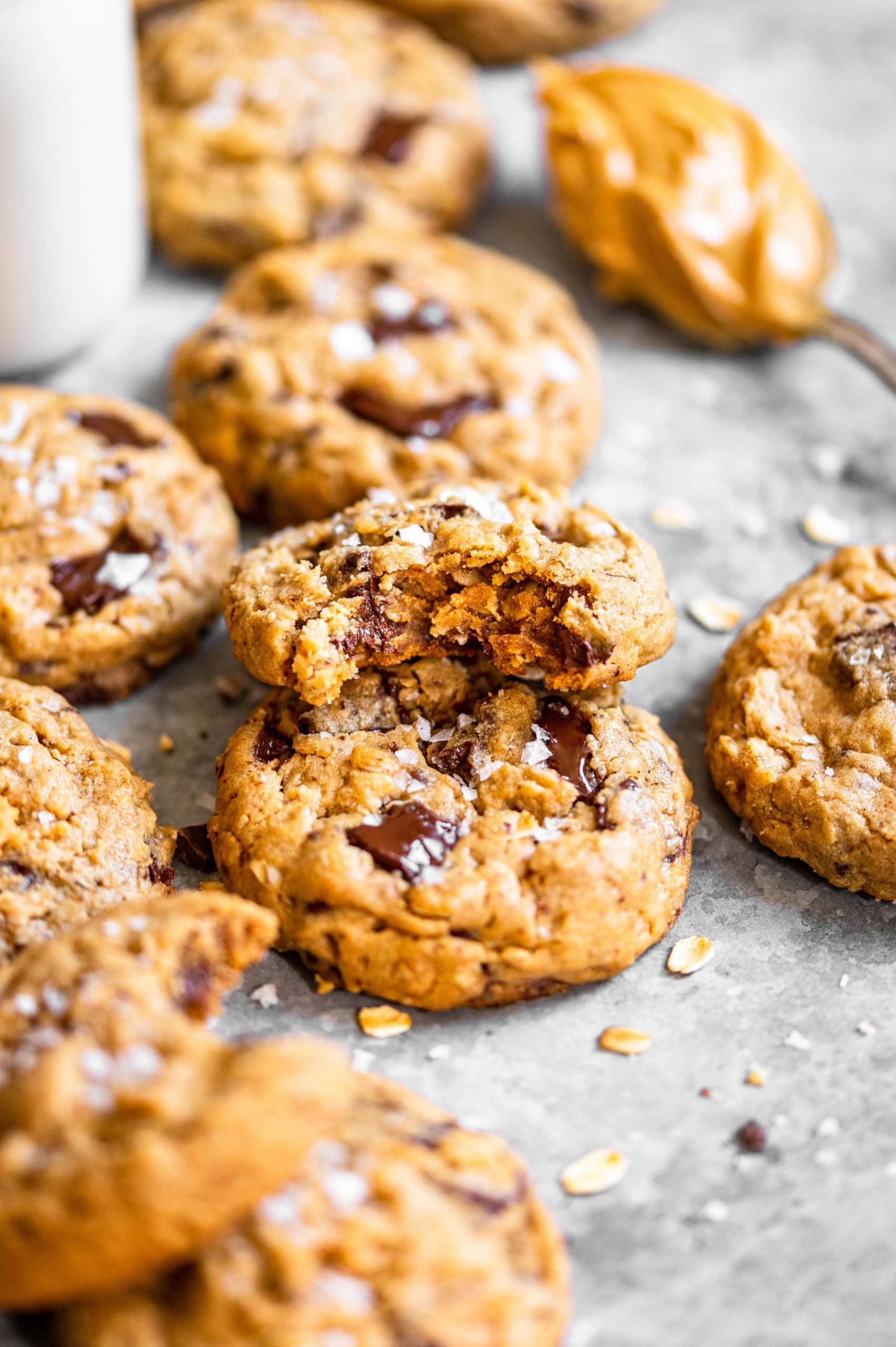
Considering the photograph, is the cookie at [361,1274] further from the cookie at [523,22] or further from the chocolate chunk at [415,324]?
the cookie at [523,22]

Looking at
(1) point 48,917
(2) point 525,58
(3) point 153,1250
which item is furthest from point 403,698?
(2) point 525,58

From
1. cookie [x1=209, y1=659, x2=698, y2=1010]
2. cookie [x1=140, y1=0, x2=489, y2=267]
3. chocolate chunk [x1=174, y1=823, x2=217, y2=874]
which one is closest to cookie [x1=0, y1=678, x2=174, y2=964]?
chocolate chunk [x1=174, y1=823, x2=217, y2=874]

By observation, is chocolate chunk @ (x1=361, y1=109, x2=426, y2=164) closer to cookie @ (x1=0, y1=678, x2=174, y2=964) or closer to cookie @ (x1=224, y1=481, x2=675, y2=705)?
cookie @ (x1=224, y1=481, x2=675, y2=705)

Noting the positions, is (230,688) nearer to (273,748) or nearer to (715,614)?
(273,748)

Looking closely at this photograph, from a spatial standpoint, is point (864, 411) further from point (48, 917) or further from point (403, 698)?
point (48, 917)

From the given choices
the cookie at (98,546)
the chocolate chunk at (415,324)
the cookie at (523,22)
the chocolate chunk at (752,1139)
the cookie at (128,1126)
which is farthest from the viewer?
the cookie at (523,22)

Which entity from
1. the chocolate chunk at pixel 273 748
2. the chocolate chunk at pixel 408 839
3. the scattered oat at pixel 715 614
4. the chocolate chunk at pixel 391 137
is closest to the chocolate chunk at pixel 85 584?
the chocolate chunk at pixel 273 748

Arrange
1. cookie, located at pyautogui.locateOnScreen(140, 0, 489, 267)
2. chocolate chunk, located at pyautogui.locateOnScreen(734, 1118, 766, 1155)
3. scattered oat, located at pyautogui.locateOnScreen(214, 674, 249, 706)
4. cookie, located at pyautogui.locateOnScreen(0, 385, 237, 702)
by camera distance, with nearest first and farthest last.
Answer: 1. chocolate chunk, located at pyautogui.locateOnScreen(734, 1118, 766, 1155)
2. cookie, located at pyautogui.locateOnScreen(0, 385, 237, 702)
3. scattered oat, located at pyautogui.locateOnScreen(214, 674, 249, 706)
4. cookie, located at pyautogui.locateOnScreen(140, 0, 489, 267)
